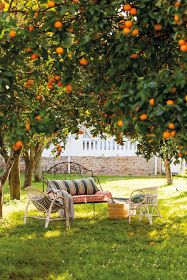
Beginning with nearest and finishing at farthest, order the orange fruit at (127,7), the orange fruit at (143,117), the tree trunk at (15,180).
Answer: the orange fruit at (143,117), the orange fruit at (127,7), the tree trunk at (15,180)

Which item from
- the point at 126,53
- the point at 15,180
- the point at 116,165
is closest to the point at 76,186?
the point at 15,180

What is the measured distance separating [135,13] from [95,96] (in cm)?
244

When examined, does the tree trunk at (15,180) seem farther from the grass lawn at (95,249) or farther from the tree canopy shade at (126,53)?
the tree canopy shade at (126,53)

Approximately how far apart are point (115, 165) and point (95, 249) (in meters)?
19.6

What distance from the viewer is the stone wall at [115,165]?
2720cm

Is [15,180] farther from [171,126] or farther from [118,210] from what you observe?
[171,126]

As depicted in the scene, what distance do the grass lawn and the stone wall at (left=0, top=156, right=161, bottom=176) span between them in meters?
14.8

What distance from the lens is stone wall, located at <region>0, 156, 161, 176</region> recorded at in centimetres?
2720

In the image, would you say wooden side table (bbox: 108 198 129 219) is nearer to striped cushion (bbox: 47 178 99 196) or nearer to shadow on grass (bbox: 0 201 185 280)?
shadow on grass (bbox: 0 201 185 280)

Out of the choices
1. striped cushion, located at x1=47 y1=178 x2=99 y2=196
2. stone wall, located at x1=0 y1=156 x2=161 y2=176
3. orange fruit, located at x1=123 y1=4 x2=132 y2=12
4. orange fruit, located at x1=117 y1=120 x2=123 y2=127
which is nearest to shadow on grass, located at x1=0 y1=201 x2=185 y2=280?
striped cushion, located at x1=47 y1=178 x2=99 y2=196

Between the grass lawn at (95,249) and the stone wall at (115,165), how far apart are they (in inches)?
582

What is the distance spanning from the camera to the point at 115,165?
27.7 meters

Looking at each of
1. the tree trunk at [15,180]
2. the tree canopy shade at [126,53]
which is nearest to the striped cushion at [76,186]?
the tree trunk at [15,180]

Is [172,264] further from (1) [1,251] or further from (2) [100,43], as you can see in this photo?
(2) [100,43]
